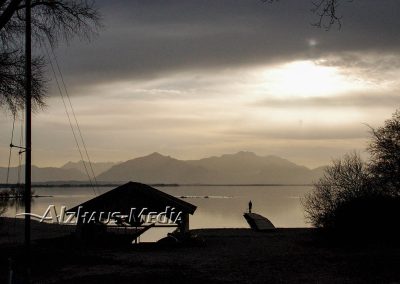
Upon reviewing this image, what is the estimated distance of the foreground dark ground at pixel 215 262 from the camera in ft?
65.5

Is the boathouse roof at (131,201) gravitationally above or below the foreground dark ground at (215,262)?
above

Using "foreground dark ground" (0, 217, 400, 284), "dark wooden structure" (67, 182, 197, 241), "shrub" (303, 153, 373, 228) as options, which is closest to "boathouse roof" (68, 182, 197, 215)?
"dark wooden structure" (67, 182, 197, 241)

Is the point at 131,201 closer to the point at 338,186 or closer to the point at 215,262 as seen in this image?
the point at 215,262

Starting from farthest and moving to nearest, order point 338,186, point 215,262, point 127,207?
point 338,186
point 127,207
point 215,262

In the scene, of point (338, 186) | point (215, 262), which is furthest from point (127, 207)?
point (338, 186)

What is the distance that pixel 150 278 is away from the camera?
19938 mm

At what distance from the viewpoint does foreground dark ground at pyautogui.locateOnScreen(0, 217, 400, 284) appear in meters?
20.0

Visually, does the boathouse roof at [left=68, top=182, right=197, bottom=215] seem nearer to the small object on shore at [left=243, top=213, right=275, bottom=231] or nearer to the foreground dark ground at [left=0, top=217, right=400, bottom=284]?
the foreground dark ground at [left=0, top=217, right=400, bottom=284]

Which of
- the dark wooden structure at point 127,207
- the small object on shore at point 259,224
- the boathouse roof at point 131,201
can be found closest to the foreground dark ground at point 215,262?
the dark wooden structure at point 127,207

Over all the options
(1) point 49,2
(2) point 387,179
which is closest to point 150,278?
(1) point 49,2

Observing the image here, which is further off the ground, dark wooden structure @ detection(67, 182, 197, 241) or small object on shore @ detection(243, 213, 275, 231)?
dark wooden structure @ detection(67, 182, 197, 241)

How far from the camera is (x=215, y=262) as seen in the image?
25.0m

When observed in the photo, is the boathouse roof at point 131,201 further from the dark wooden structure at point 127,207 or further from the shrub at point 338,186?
the shrub at point 338,186

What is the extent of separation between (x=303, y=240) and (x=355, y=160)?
11634 mm
